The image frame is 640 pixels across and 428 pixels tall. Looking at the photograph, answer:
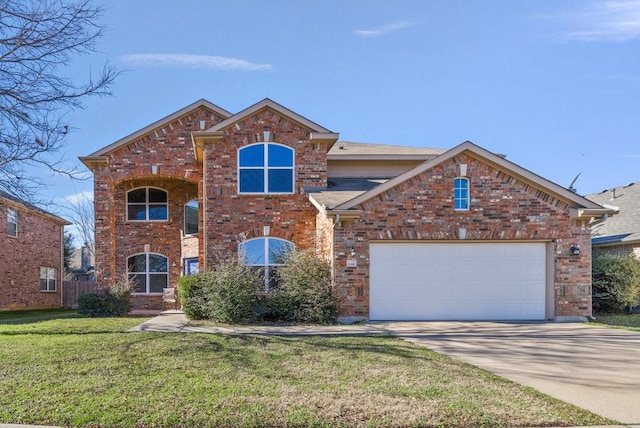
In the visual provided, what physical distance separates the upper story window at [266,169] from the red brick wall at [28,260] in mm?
11722

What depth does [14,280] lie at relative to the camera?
75.0 ft

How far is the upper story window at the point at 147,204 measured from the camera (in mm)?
20078

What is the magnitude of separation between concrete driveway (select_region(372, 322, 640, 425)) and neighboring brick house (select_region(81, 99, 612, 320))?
968 millimetres

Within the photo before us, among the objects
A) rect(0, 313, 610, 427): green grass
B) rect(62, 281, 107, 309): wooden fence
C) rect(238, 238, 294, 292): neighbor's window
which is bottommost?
rect(62, 281, 107, 309): wooden fence

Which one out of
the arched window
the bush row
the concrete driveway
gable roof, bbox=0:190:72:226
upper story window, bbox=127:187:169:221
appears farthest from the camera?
upper story window, bbox=127:187:169:221

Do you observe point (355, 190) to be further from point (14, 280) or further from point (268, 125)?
point (14, 280)

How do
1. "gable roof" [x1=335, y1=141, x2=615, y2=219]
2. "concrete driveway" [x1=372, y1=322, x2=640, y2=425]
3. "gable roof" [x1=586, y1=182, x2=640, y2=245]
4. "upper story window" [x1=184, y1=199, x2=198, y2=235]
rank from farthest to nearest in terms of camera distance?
1. "upper story window" [x1=184, y1=199, x2=198, y2=235]
2. "gable roof" [x1=586, y1=182, x2=640, y2=245]
3. "gable roof" [x1=335, y1=141, x2=615, y2=219]
4. "concrete driveway" [x1=372, y1=322, x2=640, y2=425]

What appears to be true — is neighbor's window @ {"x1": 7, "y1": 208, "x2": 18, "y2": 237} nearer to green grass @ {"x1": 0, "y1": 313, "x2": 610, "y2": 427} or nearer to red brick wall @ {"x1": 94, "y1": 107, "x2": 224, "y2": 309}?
red brick wall @ {"x1": 94, "y1": 107, "x2": 224, "y2": 309}

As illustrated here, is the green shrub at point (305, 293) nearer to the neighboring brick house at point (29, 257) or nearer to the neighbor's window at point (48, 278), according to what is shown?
the neighboring brick house at point (29, 257)

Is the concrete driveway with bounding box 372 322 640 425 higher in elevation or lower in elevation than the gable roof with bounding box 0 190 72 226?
lower

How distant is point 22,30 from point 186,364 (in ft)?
25.5

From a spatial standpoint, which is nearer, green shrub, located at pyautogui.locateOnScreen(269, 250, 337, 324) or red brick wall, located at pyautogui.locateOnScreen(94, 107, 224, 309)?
green shrub, located at pyautogui.locateOnScreen(269, 250, 337, 324)

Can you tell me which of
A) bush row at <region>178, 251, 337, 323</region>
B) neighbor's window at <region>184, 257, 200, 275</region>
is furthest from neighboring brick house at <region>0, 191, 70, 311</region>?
bush row at <region>178, 251, 337, 323</region>

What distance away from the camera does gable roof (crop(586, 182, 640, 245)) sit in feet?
63.5
